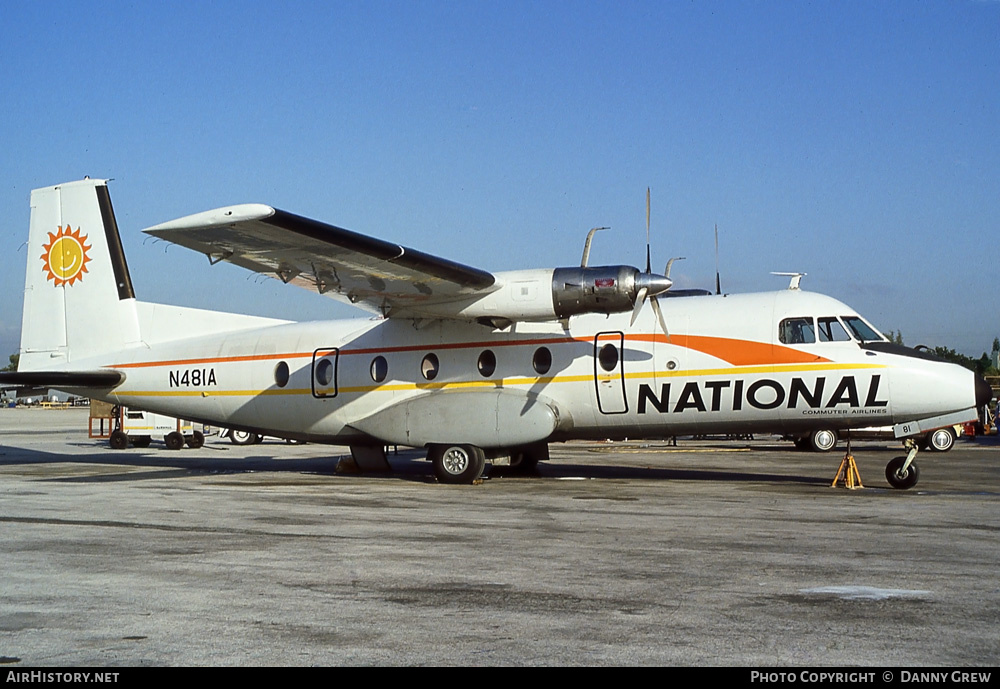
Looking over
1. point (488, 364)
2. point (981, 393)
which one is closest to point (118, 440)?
point (488, 364)

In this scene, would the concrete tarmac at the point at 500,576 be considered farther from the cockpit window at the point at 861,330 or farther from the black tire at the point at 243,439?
the black tire at the point at 243,439

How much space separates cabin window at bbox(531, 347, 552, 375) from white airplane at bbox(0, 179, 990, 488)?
0.02 metres

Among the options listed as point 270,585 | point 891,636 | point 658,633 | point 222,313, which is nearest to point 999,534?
point 891,636

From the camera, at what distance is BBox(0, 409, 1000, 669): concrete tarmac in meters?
5.16

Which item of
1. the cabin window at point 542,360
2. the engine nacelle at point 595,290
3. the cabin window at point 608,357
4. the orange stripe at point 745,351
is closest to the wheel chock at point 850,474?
the orange stripe at point 745,351

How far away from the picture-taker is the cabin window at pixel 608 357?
16.2 m

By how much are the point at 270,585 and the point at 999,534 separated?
757 cm

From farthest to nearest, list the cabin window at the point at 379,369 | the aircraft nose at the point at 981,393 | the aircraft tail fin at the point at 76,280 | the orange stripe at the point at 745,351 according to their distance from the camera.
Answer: the aircraft tail fin at the point at 76,280 < the cabin window at the point at 379,369 < the orange stripe at the point at 745,351 < the aircraft nose at the point at 981,393

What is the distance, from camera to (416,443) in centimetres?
1700

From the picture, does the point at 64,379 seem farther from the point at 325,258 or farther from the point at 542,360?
→ the point at 542,360

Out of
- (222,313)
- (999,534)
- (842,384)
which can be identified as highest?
Answer: (222,313)

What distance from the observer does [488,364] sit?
16953 mm

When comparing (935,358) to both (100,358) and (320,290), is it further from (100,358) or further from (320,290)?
(100,358)

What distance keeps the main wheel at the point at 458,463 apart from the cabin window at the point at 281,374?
12.7 ft
